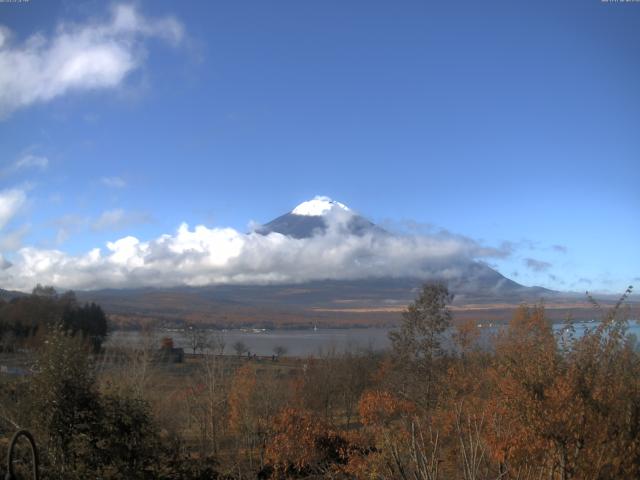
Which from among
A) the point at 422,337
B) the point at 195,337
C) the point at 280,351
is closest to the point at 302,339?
the point at 280,351

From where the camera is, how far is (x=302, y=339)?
3366 inches

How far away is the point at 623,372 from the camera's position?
35.0 ft

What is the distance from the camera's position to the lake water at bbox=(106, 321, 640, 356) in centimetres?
3598

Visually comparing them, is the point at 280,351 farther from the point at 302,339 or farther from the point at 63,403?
the point at 63,403

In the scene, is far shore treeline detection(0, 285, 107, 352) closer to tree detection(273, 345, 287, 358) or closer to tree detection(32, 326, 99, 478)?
tree detection(273, 345, 287, 358)

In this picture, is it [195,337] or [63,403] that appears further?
[195,337]

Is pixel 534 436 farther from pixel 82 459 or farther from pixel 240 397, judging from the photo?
pixel 240 397

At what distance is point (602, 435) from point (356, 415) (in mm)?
27338

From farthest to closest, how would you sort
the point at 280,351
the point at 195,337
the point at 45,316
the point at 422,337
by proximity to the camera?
1. the point at 280,351
2. the point at 195,337
3. the point at 45,316
4. the point at 422,337

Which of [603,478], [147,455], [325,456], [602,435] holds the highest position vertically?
[602,435]

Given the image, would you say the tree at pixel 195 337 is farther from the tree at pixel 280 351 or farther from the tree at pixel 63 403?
the tree at pixel 63 403

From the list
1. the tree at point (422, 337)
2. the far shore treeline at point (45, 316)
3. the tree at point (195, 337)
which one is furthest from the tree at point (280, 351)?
the tree at point (422, 337)

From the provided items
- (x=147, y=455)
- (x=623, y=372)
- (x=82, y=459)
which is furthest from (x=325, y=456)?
(x=623, y=372)

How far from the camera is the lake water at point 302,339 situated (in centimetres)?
3598
